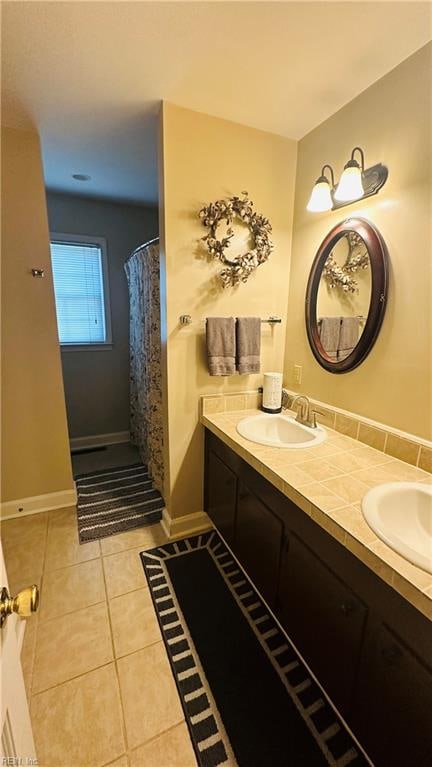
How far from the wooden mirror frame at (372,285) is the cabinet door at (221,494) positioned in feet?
→ 2.70

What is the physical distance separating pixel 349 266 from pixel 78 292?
102 inches

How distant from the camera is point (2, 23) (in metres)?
1.09

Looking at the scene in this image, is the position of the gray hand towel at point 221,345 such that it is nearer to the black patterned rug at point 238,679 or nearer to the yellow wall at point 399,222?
the yellow wall at point 399,222

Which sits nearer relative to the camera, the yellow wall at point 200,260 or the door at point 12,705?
the door at point 12,705

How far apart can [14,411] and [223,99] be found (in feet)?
7.27

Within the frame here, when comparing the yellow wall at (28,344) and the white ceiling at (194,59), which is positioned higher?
the white ceiling at (194,59)

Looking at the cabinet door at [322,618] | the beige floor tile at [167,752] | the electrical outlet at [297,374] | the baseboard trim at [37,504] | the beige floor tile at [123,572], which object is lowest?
the beige floor tile at [167,752]

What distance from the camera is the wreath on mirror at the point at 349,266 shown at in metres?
1.44

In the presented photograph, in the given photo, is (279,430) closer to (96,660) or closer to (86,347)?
(96,660)

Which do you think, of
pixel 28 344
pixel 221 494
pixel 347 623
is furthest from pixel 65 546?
pixel 347 623

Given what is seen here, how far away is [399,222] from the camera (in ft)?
4.20

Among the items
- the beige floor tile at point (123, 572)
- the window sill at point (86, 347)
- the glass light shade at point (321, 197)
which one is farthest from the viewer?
the window sill at point (86, 347)

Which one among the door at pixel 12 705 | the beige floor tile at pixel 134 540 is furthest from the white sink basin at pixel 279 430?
the door at pixel 12 705

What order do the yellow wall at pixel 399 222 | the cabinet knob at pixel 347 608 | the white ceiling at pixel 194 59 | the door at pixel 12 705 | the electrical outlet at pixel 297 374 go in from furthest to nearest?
the electrical outlet at pixel 297 374, the yellow wall at pixel 399 222, the white ceiling at pixel 194 59, the cabinet knob at pixel 347 608, the door at pixel 12 705
